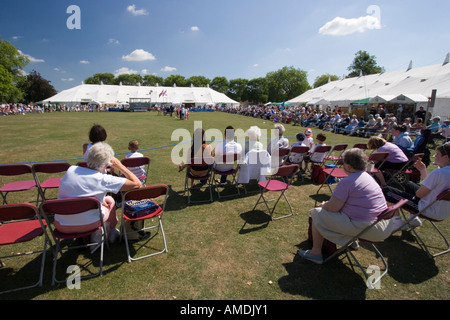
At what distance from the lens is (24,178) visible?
6.70 m

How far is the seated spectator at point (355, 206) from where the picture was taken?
2645mm

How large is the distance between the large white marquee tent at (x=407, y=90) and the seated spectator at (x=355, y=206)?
1523cm

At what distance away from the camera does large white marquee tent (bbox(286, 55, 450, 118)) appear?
17.2 meters

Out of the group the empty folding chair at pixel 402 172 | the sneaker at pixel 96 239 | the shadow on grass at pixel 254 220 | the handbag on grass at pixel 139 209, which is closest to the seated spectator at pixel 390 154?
the empty folding chair at pixel 402 172

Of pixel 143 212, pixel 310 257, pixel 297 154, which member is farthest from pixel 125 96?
pixel 310 257

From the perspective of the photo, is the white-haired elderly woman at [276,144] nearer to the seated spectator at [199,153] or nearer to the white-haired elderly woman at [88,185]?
the seated spectator at [199,153]

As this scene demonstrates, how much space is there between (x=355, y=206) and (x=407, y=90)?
81.8 feet

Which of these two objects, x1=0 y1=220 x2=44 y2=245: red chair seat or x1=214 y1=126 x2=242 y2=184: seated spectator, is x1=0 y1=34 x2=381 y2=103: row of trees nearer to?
x1=214 y1=126 x2=242 y2=184: seated spectator

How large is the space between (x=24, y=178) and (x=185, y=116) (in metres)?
22.3

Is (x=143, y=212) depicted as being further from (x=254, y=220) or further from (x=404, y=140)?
(x=404, y=140)

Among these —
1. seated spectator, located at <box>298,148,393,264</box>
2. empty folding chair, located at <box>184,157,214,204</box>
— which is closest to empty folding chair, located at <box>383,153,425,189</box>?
seated spectator, located at <box>298,148,393,264</box>

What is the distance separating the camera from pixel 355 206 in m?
2.68
